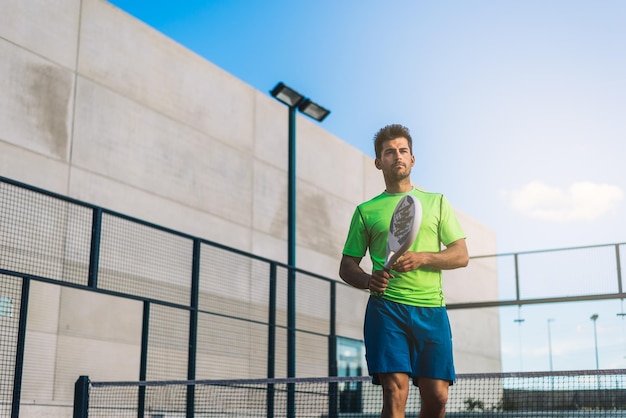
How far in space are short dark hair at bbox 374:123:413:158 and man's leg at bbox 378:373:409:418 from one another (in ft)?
3.65

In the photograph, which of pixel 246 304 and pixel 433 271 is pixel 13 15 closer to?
pixel 246 304

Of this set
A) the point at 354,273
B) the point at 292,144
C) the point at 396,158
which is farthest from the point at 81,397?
the point at 292,144

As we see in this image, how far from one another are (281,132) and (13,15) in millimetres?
8056

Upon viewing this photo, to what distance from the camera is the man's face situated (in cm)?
440

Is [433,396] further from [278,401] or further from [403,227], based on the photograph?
[278,401]

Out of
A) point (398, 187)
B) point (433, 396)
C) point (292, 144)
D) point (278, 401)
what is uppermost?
point (292, 144)

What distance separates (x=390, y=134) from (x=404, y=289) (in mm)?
775

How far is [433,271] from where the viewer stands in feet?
14.3

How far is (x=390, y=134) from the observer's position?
4430mm

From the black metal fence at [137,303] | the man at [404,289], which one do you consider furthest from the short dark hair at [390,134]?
the black metal fence at [137,303]

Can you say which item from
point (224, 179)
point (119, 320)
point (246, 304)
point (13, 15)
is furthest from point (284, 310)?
point (13, 15)

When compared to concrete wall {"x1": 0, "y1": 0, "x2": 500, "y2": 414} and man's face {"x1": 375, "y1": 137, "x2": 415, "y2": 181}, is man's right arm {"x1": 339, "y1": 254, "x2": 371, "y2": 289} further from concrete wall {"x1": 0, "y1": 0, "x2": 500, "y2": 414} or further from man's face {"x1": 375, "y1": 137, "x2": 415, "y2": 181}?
concrete wall {"x1": 0, "y1": 0, "x2": 500, "y2": 414}

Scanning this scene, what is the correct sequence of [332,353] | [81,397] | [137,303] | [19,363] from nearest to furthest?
[81,397] → [19,363] → [332,353] → [137,303]

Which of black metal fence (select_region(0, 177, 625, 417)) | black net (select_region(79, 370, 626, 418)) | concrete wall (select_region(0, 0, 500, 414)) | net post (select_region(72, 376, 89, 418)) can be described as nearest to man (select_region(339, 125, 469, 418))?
net post (select_region(72, 376, 89, 418))
